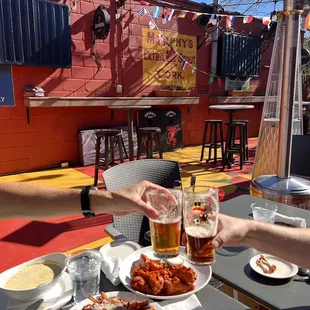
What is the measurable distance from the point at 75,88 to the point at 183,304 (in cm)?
493

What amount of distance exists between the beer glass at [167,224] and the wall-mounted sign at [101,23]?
4.63 metres

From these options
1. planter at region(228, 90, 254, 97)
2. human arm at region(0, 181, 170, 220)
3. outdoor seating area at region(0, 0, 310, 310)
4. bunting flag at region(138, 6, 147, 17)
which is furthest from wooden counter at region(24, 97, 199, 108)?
human arm at region(0, 181, 170, 220)

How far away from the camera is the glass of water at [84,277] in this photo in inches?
32.2

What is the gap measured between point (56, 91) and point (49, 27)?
991 millimetres

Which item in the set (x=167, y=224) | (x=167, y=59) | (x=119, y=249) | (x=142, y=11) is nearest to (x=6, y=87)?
(x=142, y=11)

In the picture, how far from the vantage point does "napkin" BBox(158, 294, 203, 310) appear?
0.76 metres

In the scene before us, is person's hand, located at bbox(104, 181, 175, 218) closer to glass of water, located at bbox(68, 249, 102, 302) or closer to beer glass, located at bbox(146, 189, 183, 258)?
beer glass, located at bbox(146, 189, 183, 258)

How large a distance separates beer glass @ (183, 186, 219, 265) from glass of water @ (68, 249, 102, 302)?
11.3 inches

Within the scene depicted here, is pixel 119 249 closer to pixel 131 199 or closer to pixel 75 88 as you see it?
pixel 131 199

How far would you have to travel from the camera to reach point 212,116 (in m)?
7.40

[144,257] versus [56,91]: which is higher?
[56,91]

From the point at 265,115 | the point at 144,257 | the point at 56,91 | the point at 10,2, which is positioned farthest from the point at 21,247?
the point at 10,2

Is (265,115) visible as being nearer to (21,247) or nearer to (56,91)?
(21,247)

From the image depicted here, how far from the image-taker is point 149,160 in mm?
1889
